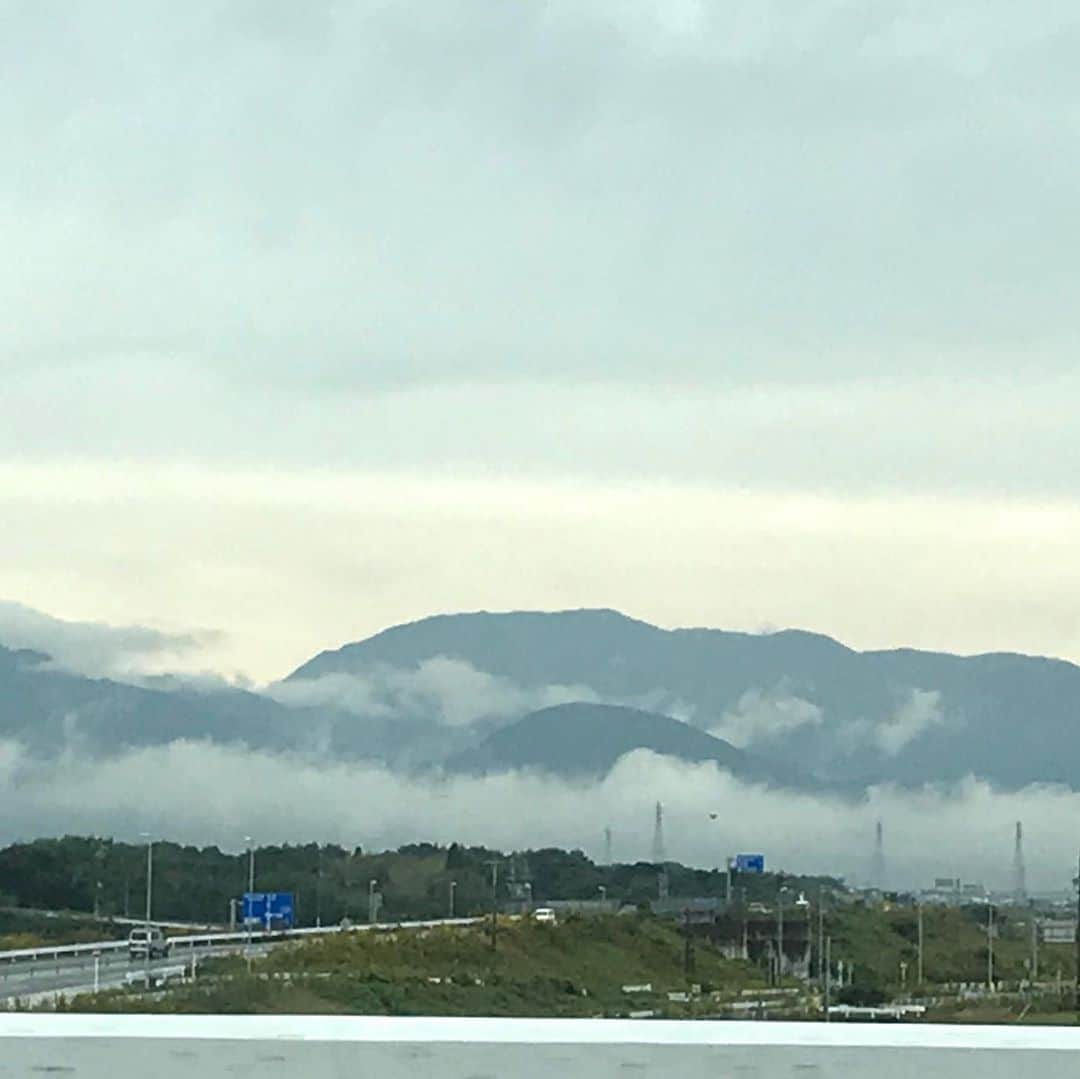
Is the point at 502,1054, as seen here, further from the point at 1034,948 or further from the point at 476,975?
the point at 1034,948

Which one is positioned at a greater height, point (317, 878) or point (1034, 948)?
point (317, 878)

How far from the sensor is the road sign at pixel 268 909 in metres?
17.0

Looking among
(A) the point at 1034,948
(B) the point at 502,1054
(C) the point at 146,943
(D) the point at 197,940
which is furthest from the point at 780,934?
(B) the point at 502,1054

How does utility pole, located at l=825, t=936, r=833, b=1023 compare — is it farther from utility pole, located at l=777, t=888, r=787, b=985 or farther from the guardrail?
the guardrail

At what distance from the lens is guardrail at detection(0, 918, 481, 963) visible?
1446 centimetres

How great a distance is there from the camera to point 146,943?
47.6ft

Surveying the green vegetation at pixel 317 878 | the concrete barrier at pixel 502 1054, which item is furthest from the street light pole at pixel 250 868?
the concrete barrier at pixel 502 1054

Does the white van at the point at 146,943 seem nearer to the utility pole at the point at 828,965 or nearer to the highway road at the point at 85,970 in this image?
the highway road at the point at 85,970

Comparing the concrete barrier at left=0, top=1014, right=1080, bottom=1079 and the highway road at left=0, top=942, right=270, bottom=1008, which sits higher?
the concrete barrier at left=0, top=1014, right=1080, bottom=1079

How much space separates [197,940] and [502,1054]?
11.4 meters

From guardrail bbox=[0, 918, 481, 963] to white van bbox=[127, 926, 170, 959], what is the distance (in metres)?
0.08

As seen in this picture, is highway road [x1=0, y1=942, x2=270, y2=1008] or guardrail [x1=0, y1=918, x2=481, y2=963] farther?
guardrail [x1=0, y1=918, x2=481, y2=963]

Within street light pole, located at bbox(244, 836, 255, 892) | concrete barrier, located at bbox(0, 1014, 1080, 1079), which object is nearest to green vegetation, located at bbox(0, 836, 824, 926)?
street light pole, located at bbox(244, 836, 255, 892)

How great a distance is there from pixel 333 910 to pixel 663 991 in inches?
284
